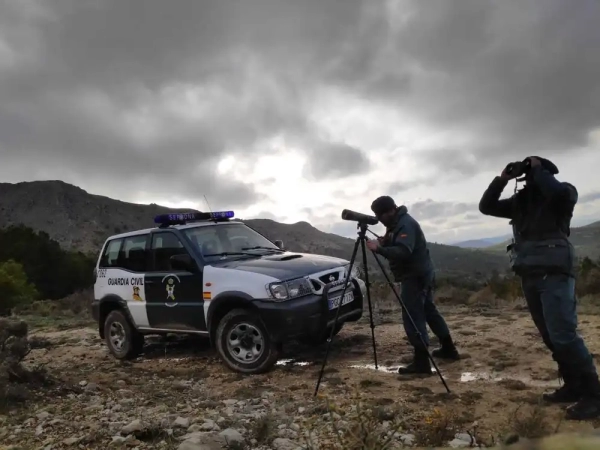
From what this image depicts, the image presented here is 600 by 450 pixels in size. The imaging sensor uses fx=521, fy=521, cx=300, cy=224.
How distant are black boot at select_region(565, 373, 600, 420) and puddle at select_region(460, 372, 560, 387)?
31.8 inches

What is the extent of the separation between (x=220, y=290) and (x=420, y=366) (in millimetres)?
2409

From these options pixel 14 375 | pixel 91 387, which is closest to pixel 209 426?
pixel 91 387

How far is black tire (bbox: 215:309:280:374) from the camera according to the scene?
19.0 feet

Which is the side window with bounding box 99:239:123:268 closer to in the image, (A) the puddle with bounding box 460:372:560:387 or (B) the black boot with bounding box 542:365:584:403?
(A) the puddle with bounding box 460:372:560:387

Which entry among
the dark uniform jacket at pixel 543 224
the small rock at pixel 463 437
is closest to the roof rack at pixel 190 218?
the dark uniform jacket at pixel 543 224

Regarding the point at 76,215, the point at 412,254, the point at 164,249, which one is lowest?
the point at 412,254

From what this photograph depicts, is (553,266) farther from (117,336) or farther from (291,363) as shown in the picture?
(117,336)

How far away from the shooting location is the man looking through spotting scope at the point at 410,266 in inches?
211

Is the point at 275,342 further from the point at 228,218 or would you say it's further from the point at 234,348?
the point at 228,218

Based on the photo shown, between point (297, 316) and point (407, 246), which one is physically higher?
point (407, 246)

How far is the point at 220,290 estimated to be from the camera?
6.13m

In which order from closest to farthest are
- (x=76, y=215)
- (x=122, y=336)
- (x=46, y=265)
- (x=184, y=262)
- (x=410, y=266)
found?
(x=410, y=266), (x=184, y=262), (x=122, y=336), (x=46, y=265), (x=76, y=215)

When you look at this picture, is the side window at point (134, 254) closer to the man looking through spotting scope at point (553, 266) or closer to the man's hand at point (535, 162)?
the man looking through spotting scope at point (553, 266)

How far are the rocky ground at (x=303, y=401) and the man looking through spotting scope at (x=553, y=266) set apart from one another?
10.5 inches
